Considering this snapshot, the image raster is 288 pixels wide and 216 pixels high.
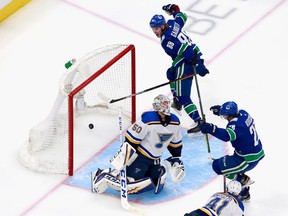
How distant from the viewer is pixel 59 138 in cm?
825

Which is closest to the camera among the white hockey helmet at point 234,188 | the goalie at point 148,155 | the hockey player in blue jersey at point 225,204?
the hockey player in blue jersey at point 225,204

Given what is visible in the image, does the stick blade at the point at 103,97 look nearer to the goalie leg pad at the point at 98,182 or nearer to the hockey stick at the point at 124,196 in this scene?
the goalie leg pad at the point at 98,182

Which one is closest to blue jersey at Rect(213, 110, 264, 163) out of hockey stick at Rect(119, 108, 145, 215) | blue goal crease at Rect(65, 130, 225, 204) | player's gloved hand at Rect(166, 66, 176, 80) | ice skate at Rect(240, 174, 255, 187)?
ice skate at Rect(240, 174, 255, 187)

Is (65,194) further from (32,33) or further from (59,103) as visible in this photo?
(32,33)

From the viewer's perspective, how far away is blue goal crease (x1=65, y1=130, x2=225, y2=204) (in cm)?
805

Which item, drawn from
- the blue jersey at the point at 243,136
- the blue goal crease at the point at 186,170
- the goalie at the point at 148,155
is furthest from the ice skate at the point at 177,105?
the blue jersey at the point at 243,136

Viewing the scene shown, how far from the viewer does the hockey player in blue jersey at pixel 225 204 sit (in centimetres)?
737

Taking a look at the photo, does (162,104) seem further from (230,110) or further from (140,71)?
(140,71)

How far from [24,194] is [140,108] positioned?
4.59ft

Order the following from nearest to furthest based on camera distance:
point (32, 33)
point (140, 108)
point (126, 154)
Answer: point (126, 154)
point (140, 108)
point (32, 33)

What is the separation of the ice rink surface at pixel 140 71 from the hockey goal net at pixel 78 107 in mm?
131

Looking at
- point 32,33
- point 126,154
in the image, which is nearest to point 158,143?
point 126,154

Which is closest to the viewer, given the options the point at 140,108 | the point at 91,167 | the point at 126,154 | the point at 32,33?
the point at 126,154

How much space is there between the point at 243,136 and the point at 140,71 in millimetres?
2155
